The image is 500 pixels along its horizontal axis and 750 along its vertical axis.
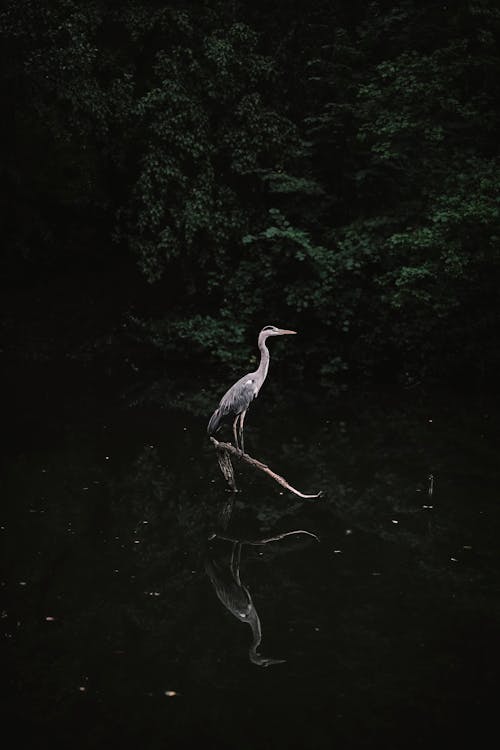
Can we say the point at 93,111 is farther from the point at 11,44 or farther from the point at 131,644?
the point at 131,644

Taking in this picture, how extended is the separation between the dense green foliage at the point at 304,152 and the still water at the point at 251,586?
9.98ft

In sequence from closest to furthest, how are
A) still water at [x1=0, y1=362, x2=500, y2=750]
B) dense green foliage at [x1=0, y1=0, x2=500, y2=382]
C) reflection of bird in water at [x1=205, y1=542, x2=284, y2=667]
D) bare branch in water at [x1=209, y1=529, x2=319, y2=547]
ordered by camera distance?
still water at [x1=0, y1=362, x2=500, y2=750] → reflection of bird in water at [x1=205, y1=542, x2=284, y2=667] → bare branch in water at [x1=209, y1=529, x2=319, y2=547] → dense green foliage at [x1=0, y1=0, x2=500, y2=382]

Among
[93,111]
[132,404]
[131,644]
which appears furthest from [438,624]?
[93,111]

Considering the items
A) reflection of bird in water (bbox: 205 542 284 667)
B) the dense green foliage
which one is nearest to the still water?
reflection of bird in water (bbox: 205 542 284 667)

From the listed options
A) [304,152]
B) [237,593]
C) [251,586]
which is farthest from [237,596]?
[304,152]

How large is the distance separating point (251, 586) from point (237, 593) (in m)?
0.17

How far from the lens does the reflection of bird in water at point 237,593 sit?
6051 millimetres

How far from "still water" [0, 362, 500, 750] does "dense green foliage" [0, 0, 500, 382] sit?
3042 mm

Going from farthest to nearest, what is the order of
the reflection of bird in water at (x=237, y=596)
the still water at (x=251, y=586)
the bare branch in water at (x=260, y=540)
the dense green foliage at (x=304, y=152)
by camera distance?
the dense green foliage at (x=304, y=152), the bare branch in water at (x=260, y=540), the reflection of bird in water at (x=237, y=596), the still water at (x=251, y=586)

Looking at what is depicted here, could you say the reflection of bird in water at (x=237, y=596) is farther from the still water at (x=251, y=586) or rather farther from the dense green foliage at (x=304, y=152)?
the dense green foliage at (x=304, y=152)

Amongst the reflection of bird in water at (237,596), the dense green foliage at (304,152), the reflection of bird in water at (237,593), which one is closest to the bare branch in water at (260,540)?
the reflection of bird in water at (237,593)

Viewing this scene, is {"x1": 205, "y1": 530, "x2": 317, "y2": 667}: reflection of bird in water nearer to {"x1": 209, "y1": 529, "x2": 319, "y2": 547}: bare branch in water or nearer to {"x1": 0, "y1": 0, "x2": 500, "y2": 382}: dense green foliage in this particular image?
{"x1": 209, "y1": 529, "x2": 319, "y2": 547}: bare branch in water

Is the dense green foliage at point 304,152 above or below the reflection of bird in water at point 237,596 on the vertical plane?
above

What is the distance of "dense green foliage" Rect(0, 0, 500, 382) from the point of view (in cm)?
1398
